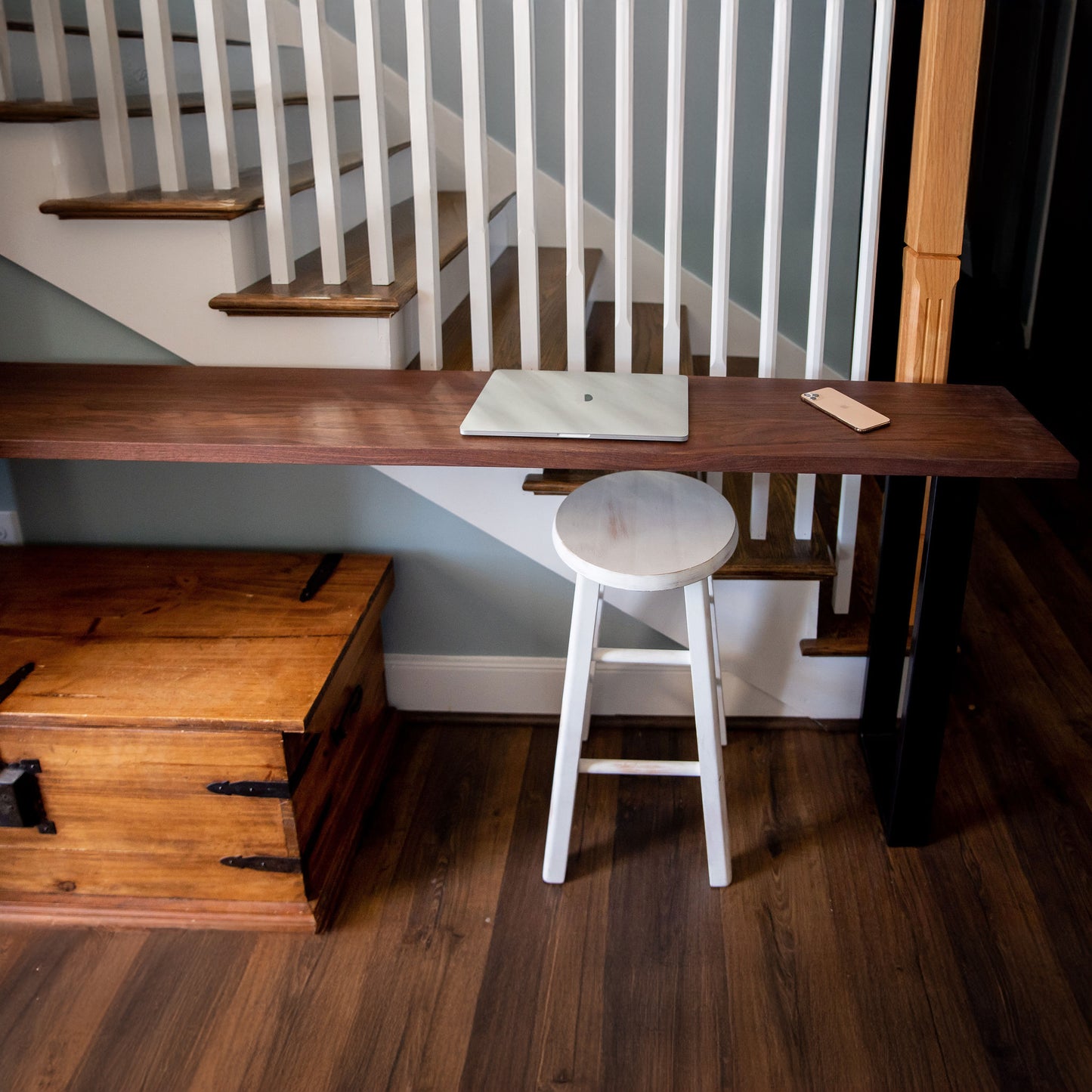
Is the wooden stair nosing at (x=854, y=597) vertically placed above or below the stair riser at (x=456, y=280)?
below

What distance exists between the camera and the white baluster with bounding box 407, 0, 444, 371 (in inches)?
67.2

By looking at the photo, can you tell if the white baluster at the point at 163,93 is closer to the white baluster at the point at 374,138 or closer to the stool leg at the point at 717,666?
the white baluster at the point at 374,138

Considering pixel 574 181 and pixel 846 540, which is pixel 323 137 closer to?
pixel 574 181

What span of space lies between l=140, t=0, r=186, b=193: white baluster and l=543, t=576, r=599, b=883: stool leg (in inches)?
40.7

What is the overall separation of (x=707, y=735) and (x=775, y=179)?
3.08 feet

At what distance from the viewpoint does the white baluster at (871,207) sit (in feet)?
5.36

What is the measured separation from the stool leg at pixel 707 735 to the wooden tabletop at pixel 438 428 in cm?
24

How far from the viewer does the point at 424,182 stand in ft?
5.82

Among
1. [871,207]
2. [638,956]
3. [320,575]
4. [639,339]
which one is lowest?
[638,956]

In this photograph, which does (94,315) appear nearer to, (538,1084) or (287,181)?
(287,181)

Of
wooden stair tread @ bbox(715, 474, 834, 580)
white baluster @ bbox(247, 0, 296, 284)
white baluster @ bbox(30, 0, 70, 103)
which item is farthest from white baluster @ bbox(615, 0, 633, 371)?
white baluster @ bbox(30, 0, 70, 103)

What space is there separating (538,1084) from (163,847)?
2.43 feet

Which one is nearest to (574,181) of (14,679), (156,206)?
(156,206)

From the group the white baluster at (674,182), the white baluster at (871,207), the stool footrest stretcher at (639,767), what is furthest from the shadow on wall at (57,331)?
the white baluster at (871,207)
